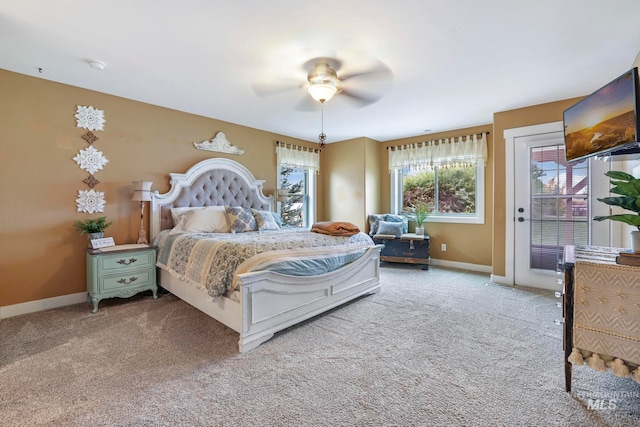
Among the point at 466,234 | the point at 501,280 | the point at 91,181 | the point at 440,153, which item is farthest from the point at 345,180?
the point at 91,181

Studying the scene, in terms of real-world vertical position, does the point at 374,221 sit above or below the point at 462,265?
above

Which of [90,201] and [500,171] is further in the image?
[500,171]

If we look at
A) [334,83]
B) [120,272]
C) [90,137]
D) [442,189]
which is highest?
[334,83]

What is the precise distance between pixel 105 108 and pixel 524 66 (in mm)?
4525

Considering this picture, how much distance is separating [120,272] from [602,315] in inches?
157

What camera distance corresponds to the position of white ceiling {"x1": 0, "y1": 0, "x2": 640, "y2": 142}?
1923 mm

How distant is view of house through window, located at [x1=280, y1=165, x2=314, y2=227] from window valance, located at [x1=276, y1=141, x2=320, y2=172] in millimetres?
130

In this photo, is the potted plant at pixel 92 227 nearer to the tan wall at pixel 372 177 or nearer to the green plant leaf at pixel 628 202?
the tan wall at pixel 372 177

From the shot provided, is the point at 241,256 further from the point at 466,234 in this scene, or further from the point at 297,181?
the point at 466,234

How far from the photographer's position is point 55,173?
10.1 feet

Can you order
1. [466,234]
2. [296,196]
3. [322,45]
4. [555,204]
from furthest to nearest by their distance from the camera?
[296,196], [466,234], [555,204], [322,45]

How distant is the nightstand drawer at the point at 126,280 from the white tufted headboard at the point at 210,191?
0.58m

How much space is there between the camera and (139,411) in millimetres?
1531

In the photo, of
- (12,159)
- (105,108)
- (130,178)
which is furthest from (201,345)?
(105,108)
